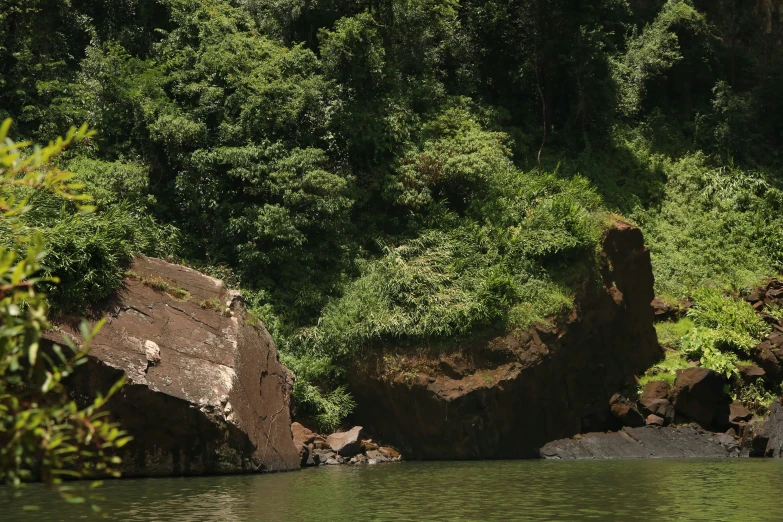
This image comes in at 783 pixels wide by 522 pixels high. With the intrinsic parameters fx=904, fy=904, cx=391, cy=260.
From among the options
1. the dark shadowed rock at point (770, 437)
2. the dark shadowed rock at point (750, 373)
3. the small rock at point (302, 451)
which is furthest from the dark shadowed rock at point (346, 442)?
the dark shadowed rock at point (750, 373)

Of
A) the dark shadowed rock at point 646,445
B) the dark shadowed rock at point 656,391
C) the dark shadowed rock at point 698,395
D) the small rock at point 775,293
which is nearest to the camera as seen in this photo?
the dark shadowed rock at point 646,445

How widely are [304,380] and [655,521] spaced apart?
11.3 metres

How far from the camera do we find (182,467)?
54.6 ft

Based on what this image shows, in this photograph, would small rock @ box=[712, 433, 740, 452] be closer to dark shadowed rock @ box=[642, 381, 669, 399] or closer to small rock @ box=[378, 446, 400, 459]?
dark shadowed rock @ box=[642, 381, 669, 399]

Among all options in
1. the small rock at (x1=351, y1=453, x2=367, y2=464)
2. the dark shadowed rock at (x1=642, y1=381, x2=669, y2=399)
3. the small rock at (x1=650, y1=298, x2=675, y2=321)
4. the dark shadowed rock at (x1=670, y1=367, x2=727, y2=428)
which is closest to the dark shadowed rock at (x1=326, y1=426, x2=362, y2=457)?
the small rock at (x1=351, y1=453, x2=367, y2=464)

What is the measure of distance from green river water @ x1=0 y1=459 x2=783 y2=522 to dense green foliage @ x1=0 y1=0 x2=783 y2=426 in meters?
4.22

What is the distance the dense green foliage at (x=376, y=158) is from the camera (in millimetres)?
21797

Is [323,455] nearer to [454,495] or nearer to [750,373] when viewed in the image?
[454,495]

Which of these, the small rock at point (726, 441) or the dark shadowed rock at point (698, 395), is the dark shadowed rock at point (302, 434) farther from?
the small rock at point (726, 441)

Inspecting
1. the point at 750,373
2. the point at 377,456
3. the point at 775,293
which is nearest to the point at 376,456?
the point at 377,456

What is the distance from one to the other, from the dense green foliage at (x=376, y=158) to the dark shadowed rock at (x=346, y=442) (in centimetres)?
50

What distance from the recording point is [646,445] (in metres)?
20.7

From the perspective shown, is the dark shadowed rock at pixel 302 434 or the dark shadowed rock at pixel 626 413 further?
the dark shadowed rock at pixel 626 413

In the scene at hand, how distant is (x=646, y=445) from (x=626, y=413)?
3.11 ft
